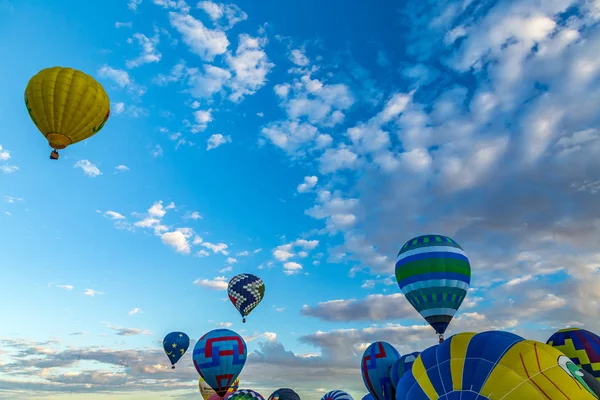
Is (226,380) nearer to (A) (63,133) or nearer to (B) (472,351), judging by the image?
(A) (63,133)

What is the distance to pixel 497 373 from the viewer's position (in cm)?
976

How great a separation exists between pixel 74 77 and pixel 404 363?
825 inches

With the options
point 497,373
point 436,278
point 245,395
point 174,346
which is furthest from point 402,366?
point 174,346

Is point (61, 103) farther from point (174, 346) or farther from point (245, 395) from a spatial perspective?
point (174, 346)

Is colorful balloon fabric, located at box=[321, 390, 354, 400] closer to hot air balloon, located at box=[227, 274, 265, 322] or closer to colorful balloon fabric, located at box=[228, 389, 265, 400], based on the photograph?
colorful balloon fabric, located at box=[228, 389, 265, 400]

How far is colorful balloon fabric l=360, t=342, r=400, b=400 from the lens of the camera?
23362 millimetres

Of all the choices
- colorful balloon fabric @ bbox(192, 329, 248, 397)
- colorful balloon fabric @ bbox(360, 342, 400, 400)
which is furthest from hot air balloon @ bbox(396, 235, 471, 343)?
colorful balloon fabric @ bbox(192, 329, 248, 397)

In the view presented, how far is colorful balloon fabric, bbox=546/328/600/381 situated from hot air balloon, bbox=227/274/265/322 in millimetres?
26177

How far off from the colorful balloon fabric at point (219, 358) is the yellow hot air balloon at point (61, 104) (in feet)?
56.8

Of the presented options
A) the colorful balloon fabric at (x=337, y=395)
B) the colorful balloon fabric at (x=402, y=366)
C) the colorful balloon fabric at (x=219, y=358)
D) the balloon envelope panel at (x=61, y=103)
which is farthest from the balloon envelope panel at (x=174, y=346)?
the balloon envelope panel at (x=61, y=103)

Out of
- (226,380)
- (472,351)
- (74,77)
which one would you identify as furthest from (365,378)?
(74,77)

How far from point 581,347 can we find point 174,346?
119 ft

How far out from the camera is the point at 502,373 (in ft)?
31.9

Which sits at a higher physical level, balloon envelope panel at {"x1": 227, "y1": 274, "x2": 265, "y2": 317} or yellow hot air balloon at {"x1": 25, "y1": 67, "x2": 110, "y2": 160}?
yellow hot air balloon at {"x1": 25, "y1": 67, "x2": 110, "y2": 160}
